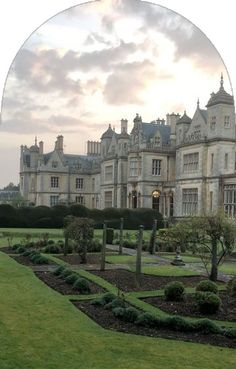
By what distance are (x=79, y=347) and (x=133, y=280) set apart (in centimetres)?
703

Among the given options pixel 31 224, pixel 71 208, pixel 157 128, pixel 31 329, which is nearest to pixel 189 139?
pixel 157 128

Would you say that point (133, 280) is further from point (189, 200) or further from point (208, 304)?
point (189, 200)

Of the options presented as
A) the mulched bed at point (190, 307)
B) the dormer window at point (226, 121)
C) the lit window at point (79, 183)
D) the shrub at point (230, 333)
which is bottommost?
the mulched bed at point (190, 307)

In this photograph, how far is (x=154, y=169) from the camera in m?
52.3

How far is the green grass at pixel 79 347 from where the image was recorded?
7195 mm

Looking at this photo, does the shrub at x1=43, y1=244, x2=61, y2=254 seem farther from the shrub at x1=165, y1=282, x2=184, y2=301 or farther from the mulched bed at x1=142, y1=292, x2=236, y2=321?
the shrub at x1=165, y1=282, x2=184, y2=301

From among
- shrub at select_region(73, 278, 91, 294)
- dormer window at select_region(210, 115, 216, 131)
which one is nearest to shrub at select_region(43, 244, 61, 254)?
shrub at select_region(73, 278, 91, 294)

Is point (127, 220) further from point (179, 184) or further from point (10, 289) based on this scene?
point (10, 289)

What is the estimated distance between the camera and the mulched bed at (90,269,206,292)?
13797 mm

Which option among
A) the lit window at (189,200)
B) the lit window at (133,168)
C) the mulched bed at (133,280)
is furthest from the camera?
the lit window at (133,168)

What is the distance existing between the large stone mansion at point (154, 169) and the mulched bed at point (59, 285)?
659 inches

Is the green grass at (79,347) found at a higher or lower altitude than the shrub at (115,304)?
lower

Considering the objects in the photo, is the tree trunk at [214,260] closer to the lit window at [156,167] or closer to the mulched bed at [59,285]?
the mulched bed at [59,285]

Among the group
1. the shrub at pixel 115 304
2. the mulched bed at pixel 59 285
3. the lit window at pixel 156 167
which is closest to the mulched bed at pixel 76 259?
the mulched bed at pixel 59 285
